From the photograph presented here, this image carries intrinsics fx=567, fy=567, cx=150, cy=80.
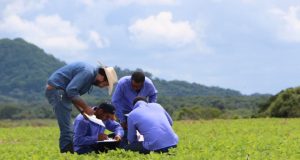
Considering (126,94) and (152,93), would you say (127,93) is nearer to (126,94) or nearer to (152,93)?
(126,94)

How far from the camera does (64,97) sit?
925 cm

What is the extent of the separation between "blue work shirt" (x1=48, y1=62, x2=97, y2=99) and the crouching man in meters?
0.88

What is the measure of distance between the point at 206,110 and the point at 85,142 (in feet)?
133

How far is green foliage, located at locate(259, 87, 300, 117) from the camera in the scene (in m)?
36.8

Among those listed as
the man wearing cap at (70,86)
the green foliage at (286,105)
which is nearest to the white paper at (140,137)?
the man wearing cap at (70,86)

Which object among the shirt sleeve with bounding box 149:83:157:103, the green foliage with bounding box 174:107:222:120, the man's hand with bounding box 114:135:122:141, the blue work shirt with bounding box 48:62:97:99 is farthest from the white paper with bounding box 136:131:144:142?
the green foliage with bounding box 174:107:222:120

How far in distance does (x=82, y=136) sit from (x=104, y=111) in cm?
62

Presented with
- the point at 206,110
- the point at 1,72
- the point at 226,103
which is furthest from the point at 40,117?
the point at 1,72

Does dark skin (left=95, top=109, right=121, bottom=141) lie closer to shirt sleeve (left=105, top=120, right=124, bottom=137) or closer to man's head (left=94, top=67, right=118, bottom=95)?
shirt sleeve (left=105, top=120, right=124, bottom=137)

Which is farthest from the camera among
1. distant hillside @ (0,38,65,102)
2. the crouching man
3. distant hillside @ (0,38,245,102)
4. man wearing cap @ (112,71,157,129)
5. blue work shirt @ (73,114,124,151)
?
distant hillside @ (0,38,65,102)

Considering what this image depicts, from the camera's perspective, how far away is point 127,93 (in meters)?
10.7

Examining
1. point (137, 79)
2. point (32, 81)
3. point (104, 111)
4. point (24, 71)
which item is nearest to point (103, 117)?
point (104, 111)

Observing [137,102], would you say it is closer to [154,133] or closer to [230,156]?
[154,133]

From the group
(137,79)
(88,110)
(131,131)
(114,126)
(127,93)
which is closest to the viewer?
(88,110)
